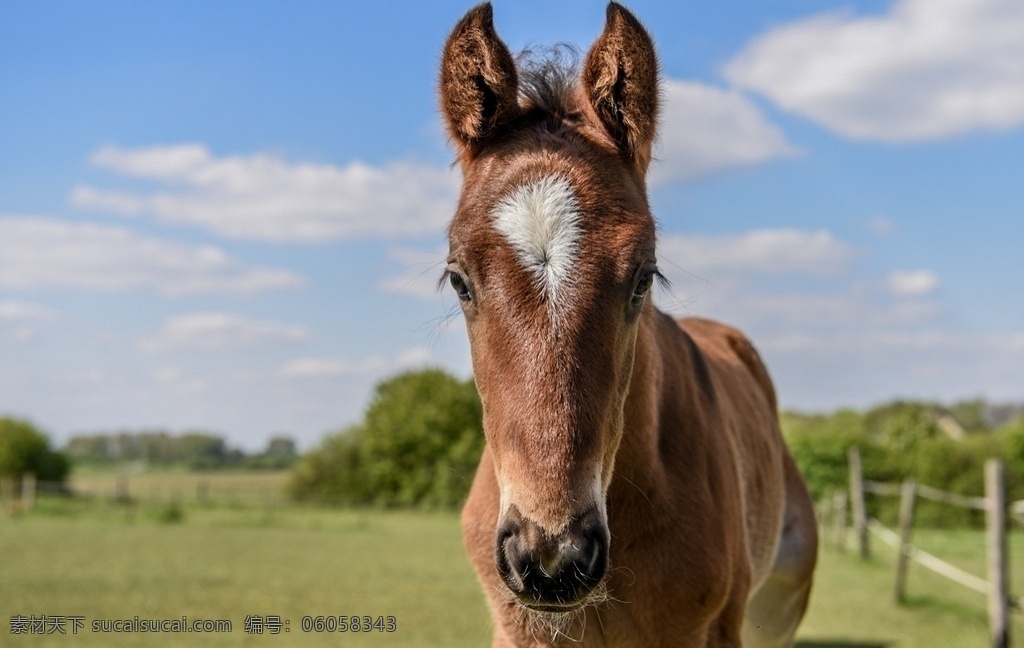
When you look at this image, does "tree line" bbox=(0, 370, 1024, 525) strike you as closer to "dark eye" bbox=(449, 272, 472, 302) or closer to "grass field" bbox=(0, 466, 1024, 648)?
"grass field" bbox=(0, 466, 1024, 648)

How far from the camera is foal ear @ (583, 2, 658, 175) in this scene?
131 inches

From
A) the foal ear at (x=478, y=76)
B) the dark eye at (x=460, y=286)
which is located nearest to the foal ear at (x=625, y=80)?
the foal ear at (x=478, y=76)

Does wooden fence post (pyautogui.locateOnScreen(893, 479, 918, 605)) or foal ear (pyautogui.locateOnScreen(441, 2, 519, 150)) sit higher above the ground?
foal ear (pyautogui.locateOnScreen(441, 2, 519, 150))

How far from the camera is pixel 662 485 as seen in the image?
11.9 feet

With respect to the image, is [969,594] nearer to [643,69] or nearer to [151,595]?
[151,595]

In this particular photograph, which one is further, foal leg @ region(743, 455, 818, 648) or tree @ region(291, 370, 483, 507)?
tree @ region(291, 370, 483, 507)

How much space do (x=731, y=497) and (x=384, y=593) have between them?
12332mm

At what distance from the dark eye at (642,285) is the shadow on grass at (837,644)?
29.6 ft

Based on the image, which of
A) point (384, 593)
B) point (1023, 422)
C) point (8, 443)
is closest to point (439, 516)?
point (8, 443)

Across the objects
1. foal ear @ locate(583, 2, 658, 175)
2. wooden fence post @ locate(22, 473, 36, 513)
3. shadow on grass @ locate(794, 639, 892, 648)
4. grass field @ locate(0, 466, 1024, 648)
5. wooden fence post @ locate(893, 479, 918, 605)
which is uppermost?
foal ear @ locate(583, 2, 658, 175)

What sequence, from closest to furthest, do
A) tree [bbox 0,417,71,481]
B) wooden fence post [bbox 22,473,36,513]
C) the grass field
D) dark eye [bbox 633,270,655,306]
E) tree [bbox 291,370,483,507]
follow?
dark eye [bbox 633,270,655,306] → the grass field → wooden fence post [bbox 22,473,36,513] → tree [bbox 0,417,71,481] → tree [bbox 291,370,483,507]

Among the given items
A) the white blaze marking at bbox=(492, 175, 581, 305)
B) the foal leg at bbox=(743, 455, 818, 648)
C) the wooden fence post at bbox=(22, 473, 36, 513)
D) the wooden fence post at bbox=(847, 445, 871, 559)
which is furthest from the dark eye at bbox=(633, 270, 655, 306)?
the wooden fence post at bbox=(22, 473, 36, 513)

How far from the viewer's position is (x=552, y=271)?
2.79m

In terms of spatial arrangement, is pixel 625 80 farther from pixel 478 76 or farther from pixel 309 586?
pixel 309 586
